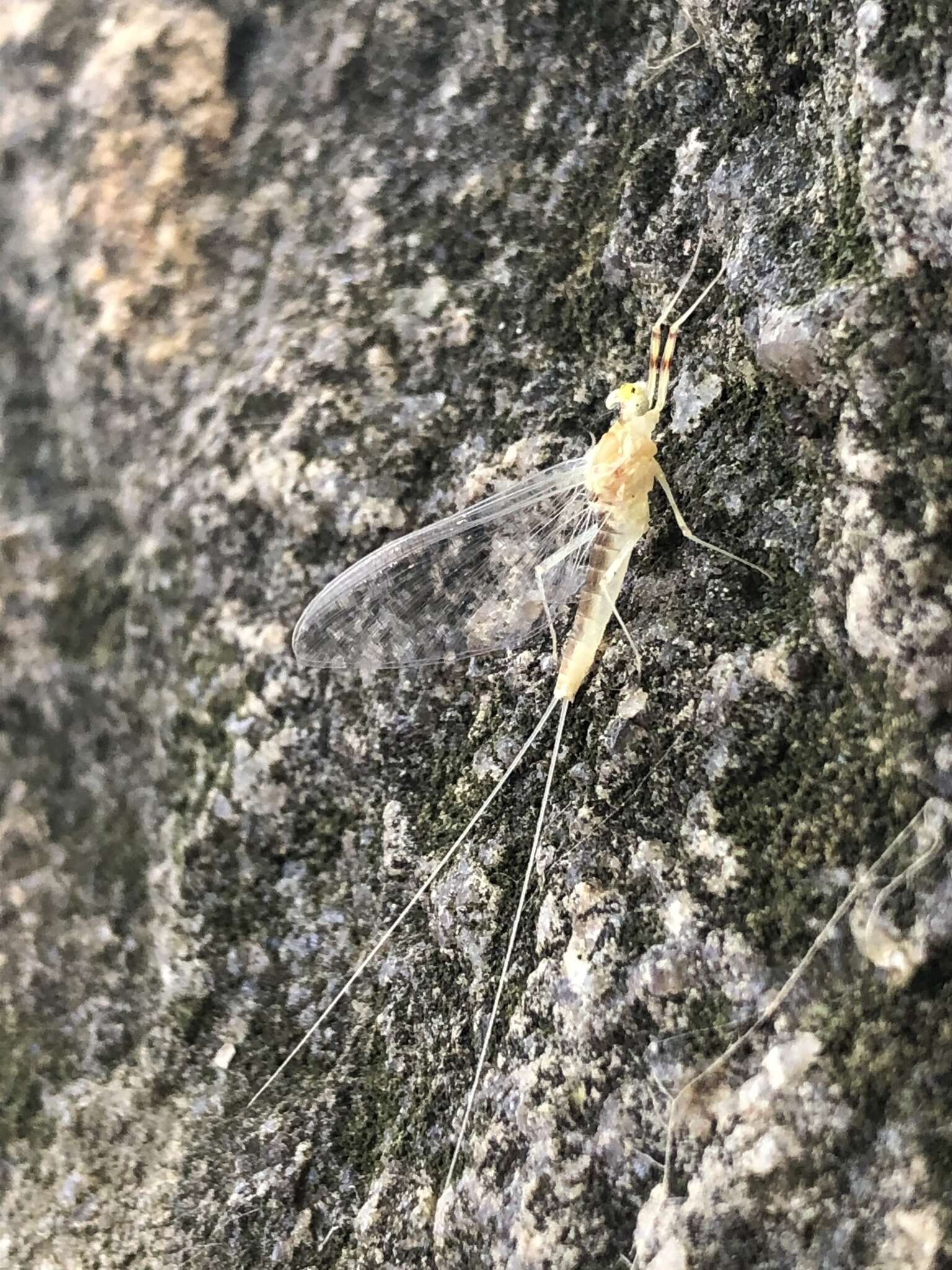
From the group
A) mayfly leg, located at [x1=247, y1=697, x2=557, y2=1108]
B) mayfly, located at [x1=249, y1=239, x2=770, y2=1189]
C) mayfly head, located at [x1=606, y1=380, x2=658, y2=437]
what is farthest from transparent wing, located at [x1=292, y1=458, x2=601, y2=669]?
mayfly leg, located at [x1=247, y1=697, x2=557, y2=1108]

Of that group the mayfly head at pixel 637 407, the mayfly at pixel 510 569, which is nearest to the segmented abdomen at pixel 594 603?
the mayfly at pixel 510 569

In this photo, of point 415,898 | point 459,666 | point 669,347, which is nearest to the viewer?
point 415,898

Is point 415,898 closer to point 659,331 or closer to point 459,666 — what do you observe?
point 459,666

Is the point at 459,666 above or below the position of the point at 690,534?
below

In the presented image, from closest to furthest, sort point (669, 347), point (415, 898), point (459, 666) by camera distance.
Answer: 1. point (415, 898)
2. point (669, 347)
3. point (459, 666)

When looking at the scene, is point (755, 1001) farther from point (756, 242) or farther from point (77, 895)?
point (77, 895)

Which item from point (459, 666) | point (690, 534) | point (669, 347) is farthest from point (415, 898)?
point (669, 347)

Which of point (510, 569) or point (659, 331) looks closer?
point (659, 331)

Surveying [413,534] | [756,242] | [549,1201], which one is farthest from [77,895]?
[756,242]
